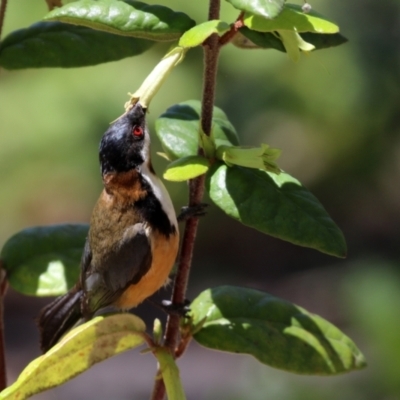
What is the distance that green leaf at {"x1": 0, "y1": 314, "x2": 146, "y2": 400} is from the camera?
1.31m

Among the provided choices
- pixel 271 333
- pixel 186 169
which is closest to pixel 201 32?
pixel 186 169

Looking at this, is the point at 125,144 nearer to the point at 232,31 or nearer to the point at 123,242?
the point at 123,242

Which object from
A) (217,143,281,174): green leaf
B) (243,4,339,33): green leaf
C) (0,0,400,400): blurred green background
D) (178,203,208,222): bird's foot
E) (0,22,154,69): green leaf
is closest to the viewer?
(243,4,339,33): green leaf

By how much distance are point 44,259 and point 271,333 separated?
23.5 inches

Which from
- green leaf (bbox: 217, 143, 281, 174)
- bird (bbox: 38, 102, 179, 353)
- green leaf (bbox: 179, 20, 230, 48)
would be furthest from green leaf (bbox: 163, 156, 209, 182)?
bird (bbox: 38, 102, 179, 353)

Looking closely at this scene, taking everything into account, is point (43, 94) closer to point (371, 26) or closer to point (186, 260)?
point (371, 26)

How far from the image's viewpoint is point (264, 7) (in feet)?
3.61

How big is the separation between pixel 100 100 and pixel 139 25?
12.8 feet

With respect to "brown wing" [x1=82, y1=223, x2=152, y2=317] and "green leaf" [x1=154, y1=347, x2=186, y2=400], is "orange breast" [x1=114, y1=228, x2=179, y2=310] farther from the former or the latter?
"green leaf" [x1=154, y1=347, x2=186, y2=400]

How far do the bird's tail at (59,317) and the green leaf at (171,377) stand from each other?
0.47 metres

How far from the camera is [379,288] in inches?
98.6

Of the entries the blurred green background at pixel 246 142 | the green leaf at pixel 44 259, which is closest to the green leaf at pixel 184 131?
the green leaf at pixel 44 259

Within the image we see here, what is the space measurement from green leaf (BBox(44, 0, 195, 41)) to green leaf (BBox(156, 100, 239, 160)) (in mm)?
219

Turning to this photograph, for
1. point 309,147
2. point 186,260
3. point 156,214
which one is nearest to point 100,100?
→ point 309,147
